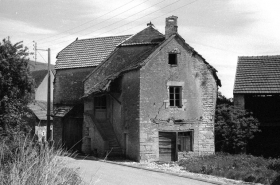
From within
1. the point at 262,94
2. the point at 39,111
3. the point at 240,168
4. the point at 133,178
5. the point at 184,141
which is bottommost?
the point at 133,178

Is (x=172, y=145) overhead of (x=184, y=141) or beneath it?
beneath

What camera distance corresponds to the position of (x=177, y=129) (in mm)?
22906

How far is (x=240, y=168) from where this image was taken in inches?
691

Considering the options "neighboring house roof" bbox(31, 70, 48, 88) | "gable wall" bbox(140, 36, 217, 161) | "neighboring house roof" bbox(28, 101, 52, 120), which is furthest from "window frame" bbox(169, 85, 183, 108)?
"neighboring house roof" bbox(31, 70, 48, 88)

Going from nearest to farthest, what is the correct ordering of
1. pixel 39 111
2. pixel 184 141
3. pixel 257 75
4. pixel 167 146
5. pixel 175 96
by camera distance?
pixel 167 146 → pixel 184 141 → pixel 175 96 → pixel 257 75 → pixel 39 111

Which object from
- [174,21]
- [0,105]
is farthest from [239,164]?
[0,105]

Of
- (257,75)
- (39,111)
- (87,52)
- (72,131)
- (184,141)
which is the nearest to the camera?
(184,141)

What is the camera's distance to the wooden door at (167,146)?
22.6 m

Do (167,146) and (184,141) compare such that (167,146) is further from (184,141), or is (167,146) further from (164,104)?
(164,104)

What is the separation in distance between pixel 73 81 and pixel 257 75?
566 inches

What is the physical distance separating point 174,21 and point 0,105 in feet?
38.6

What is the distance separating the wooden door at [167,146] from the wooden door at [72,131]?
851 centimetres

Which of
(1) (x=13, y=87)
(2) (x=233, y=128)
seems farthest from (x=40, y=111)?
(2) (x=233, y=128)

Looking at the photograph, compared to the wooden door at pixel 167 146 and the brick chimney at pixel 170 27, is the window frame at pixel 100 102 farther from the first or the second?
the brick chimney at pixel 170 27
